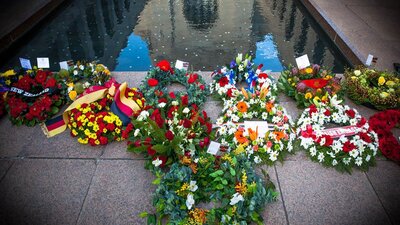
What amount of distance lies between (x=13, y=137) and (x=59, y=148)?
807mm

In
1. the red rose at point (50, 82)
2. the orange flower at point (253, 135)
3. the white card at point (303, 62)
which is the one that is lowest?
the orange flower at point (253, 135)

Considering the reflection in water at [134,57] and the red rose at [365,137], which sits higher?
the red rose at [365,137]

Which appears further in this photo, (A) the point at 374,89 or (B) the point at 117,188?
(A) the point at 374,89

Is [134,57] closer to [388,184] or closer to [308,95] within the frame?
[308,95]

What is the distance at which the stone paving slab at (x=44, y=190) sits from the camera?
3211mm

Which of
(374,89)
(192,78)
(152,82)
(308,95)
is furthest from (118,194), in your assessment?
(374,89)

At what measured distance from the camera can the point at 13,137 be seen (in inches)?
167

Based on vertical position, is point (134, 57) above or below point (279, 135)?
below

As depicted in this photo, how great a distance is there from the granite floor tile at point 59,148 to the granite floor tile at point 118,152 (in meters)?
0.09

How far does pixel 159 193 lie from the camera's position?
125 inches

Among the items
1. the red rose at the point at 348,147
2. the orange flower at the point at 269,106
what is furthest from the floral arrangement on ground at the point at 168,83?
the red rose at the point at 348,147

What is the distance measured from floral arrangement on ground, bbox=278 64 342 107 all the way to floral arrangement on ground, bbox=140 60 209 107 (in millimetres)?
A: 1407

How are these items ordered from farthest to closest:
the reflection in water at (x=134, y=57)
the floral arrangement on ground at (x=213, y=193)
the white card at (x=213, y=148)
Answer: the reflection in water at (x=134, y=57) < the white card at (x=213, y=148) < the floral arrangement on ground at (x=213, y=193)

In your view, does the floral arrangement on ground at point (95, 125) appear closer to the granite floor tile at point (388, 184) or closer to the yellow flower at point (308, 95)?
the yellow flower at point (308, 95)
